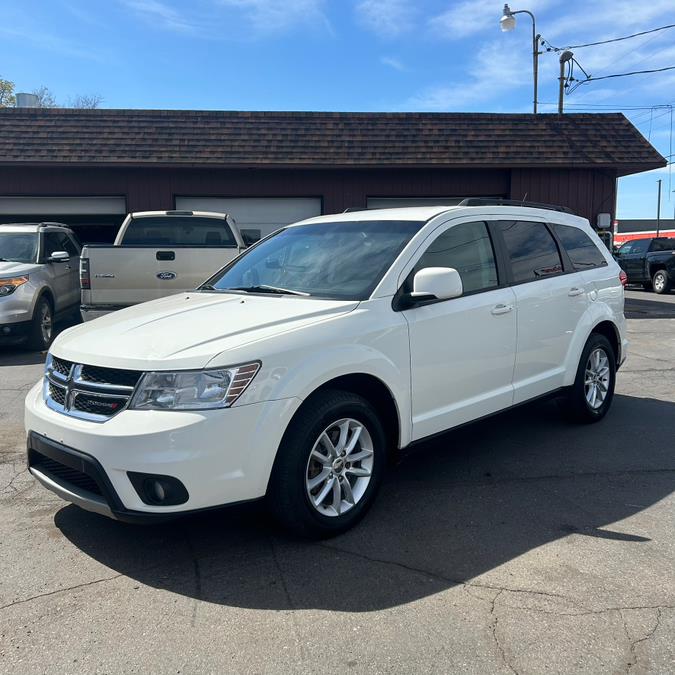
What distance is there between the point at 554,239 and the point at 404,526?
291cm

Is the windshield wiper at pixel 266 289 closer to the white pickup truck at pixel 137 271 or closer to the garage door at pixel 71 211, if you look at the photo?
the white pickup truck at pixel 137 271

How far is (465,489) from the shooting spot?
432 cm

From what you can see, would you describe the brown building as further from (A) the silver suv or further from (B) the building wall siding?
(A) the silver suv

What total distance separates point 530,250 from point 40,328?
23.6 ft

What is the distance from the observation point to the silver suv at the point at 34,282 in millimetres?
8898

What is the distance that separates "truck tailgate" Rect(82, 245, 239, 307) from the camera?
27.4 ft

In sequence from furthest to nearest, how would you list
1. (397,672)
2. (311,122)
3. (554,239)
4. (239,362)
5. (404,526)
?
(311,122), (554,239), (404,526), (239,362), (397,672)

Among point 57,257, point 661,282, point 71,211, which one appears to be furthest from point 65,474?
point 661,282

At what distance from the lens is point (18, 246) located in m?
10.0

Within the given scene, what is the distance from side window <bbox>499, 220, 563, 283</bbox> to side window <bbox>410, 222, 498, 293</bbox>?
9.7 inches

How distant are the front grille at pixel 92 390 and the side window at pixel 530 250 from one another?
292 centimetres

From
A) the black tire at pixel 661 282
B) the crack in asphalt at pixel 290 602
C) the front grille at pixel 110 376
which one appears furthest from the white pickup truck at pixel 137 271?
the black tire at pixel 661 282

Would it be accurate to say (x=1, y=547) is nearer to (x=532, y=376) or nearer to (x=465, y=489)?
(x=465, y=489)

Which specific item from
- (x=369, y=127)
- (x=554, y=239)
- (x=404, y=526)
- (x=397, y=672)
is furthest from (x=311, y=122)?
(x=397, y=672)
